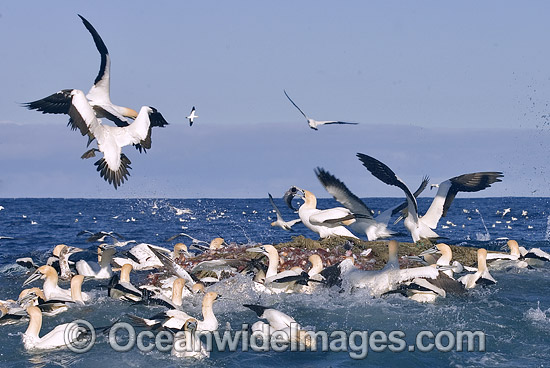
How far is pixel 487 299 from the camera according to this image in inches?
504

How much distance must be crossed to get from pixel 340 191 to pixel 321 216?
0.86m

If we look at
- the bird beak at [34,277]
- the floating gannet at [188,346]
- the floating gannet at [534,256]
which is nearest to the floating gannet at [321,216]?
the floating gannet at [534,256]

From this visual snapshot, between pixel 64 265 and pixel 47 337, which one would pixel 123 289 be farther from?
pixel 64 265

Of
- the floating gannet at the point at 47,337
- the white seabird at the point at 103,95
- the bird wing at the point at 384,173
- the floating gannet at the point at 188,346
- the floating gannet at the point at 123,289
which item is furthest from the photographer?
the white seabird at the point at 103,95

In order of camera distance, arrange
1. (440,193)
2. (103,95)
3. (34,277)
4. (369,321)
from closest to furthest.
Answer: (369,321) < (103,95) < (34,277) < (440,193)

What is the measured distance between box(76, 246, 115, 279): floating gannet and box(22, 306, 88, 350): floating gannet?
5.27m

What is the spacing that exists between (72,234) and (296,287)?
19.8 m

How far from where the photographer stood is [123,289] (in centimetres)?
1211

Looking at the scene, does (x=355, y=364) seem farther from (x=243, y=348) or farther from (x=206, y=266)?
(x=206, y=266)

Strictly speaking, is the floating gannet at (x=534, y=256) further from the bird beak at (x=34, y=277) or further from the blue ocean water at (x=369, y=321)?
the bird beak at (x=34, y=277)

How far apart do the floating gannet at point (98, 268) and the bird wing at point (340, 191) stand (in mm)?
4320

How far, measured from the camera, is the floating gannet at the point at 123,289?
12047 mm

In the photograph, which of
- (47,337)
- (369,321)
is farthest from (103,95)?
(369,321)

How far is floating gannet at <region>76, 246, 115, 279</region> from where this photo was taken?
51.3ft
